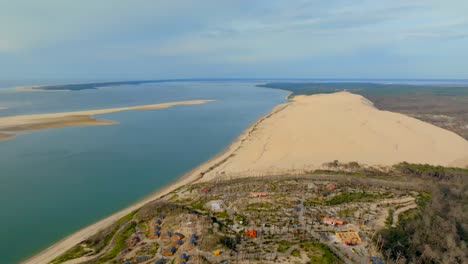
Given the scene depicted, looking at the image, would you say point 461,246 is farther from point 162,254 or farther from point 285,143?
point 285,143

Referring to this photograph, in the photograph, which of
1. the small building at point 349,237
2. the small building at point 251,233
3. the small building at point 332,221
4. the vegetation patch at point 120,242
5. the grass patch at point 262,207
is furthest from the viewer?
the grass patch at point 262,207

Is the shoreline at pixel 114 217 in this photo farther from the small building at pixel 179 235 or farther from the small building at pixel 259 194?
the small building at pixel 259 194

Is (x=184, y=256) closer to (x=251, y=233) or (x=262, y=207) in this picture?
(x=251, y=233)

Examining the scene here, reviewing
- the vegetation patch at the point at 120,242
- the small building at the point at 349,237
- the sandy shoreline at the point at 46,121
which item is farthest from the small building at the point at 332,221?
the sandy shoreline at the point at 46,121

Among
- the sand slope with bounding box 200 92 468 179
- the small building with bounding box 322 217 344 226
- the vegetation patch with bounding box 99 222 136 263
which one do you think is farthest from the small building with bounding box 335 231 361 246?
the vegetation patch with bounding box 99 222 136 263

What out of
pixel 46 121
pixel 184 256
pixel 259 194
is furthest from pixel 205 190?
pixel 46 121

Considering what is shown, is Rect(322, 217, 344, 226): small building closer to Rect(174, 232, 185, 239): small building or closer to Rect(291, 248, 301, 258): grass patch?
Rect(291, 248, 301, 258): grass patch

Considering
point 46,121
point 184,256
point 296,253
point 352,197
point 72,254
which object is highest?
point 46,121

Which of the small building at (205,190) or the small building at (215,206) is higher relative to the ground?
the small building at (205,190)
